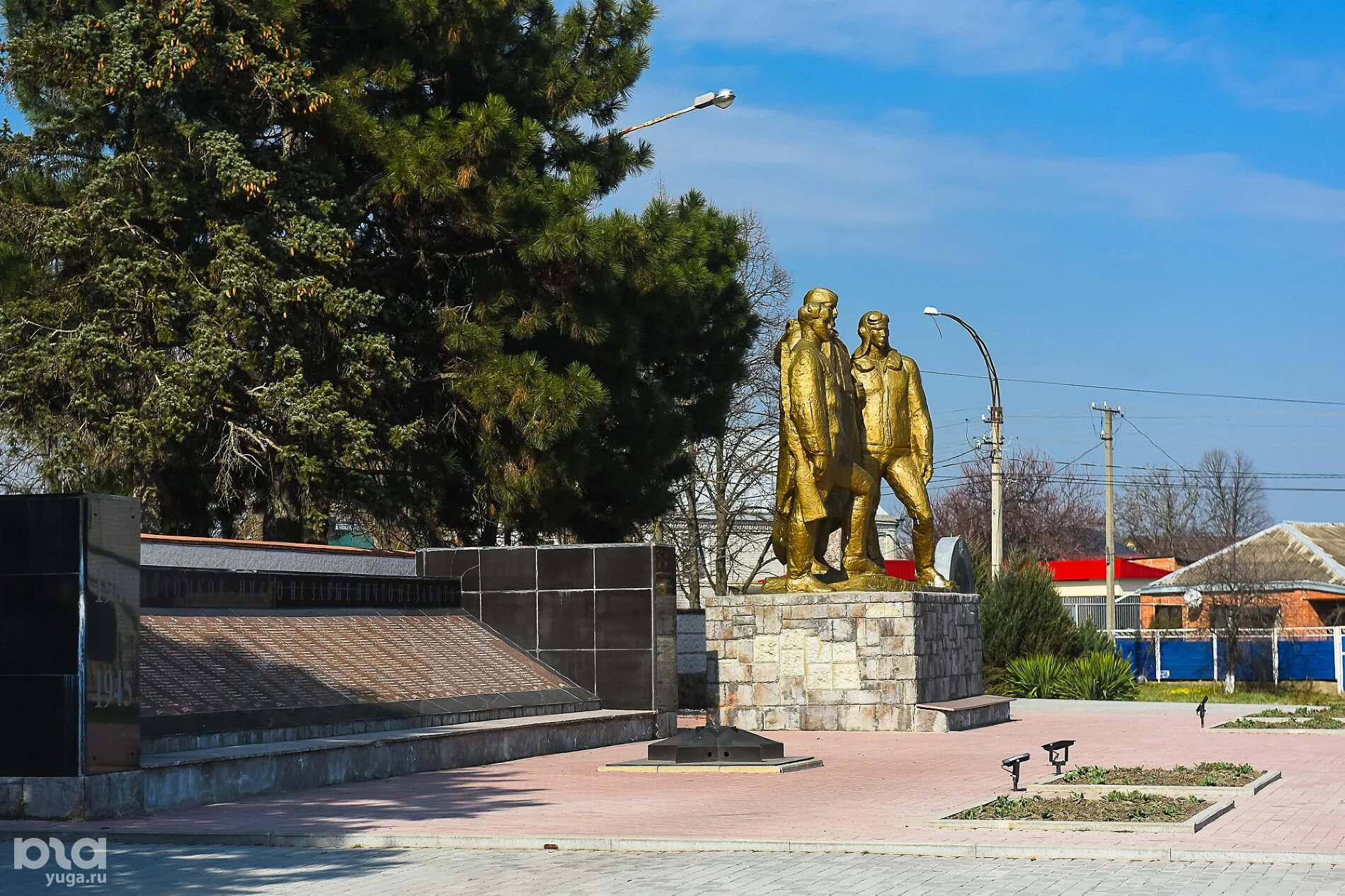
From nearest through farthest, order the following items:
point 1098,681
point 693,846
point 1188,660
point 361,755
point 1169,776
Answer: point 693,846, point 1169,776, point 361,755, point 1098,681, point 1188,660

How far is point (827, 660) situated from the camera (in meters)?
18.6

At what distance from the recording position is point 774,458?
3519 cm

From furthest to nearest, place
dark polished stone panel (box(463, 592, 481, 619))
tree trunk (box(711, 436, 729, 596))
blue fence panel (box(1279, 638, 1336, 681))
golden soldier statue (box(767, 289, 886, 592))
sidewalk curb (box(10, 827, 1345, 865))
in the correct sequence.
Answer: tree trunk (box(711, 436, 729, 596))
blue fence panel (box(1279, 638, 1336, 681))
golden soldier statue (box(767, 289, 886, 592))
dark polished stone panel (box(463, 592, 481, 619))
sidewalk curb (box(10, 827, 1345, 865))

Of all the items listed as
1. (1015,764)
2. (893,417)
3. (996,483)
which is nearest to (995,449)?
(996,483)

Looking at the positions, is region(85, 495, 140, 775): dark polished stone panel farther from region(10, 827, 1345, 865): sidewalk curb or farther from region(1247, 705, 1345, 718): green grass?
region(1247, 705, 1345, 718): green grass

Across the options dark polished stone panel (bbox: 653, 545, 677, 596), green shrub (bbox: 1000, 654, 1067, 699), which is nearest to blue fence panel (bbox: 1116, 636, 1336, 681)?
green shrub (bbox: 1000, 654, 1067, 699)

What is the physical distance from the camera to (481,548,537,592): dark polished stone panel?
682 inches

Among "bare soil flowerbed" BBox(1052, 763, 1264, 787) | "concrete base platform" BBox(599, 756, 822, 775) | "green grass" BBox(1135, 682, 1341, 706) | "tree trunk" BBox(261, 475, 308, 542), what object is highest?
"tree trunk" BBox(261, 475, 308, 542)

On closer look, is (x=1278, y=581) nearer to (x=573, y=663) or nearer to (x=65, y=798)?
(x=573, y=663)

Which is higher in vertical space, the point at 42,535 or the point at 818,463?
the point at 818,463

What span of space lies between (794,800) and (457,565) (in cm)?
738

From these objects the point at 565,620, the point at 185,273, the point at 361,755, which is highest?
the point at 185,273

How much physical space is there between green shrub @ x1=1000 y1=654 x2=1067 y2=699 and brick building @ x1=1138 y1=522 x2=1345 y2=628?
1049cm

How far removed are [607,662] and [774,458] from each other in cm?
1851
